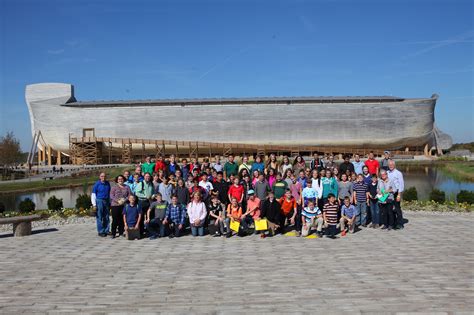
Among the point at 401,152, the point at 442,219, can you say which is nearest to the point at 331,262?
the point at 442,219

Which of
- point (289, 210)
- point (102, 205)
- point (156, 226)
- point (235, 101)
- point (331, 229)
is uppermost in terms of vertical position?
point (235, 101)

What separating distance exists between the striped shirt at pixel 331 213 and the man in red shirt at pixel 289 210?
958mm

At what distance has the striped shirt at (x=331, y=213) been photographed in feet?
36.3

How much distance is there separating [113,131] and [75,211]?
49567 millimetres

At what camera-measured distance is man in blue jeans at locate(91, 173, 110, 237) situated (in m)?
12.0

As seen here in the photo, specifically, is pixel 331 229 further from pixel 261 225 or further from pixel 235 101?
pixel 235 101

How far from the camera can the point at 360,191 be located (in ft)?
40.5

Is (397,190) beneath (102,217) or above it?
above

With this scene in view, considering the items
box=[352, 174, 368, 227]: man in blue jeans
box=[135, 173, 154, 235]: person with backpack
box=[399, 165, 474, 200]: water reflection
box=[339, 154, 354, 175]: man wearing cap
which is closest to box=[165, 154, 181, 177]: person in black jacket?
box=[135, 173, 154, 235]: person with backpack

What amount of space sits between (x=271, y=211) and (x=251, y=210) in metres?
0.60

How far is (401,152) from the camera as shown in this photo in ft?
218

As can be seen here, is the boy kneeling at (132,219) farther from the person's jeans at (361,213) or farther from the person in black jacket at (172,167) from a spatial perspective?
the person's jeans at (361,213)

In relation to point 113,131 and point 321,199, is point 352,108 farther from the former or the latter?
point 321,199

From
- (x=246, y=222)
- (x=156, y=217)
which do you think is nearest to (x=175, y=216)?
(x=156, y=217)
